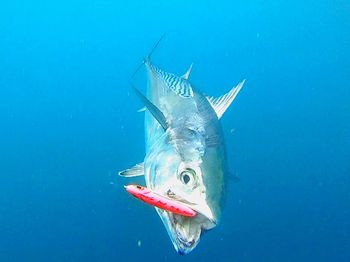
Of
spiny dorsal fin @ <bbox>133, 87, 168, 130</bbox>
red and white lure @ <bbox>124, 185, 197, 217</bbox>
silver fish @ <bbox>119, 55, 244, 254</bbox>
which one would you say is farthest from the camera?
spiny dorsal fin @ <bbox>133, 87, 168, 130</bbox>

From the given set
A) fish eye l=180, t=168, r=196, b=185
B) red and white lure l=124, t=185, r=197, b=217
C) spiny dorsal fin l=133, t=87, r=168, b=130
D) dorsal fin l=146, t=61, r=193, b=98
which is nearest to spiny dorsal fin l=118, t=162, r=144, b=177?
spiny dorsal fin l=133, t=87, r=168, b=130

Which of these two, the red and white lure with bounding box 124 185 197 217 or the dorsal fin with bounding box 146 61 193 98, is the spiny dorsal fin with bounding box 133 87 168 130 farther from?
the red and white lure with bounding box 124 185 197 217

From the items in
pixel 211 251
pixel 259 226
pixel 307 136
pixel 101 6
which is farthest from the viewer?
pixel 101 6

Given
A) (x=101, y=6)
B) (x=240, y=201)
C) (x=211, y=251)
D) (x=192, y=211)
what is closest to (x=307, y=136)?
(x=240, y=201)

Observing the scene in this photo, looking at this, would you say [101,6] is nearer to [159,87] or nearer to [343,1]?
[343,1]

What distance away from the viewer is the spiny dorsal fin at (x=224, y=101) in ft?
10.3

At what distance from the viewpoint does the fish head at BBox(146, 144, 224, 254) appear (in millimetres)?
2113

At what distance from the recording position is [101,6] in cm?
5406

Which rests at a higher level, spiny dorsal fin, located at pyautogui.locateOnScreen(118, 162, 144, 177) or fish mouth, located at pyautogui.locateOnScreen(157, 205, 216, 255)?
spiny dorsal fin, located at pyautogui.locateOnScreen(118, 162, 144, 177)

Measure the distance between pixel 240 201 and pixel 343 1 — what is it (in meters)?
19.7

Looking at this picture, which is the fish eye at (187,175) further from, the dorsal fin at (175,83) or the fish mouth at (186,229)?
the dorsal fin at (175,83)

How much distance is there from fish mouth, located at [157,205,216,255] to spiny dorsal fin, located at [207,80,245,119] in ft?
3.58

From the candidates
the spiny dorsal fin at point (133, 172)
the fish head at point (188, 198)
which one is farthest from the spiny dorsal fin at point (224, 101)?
the fish head at point (188, 198)

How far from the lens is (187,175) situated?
7.42ft
